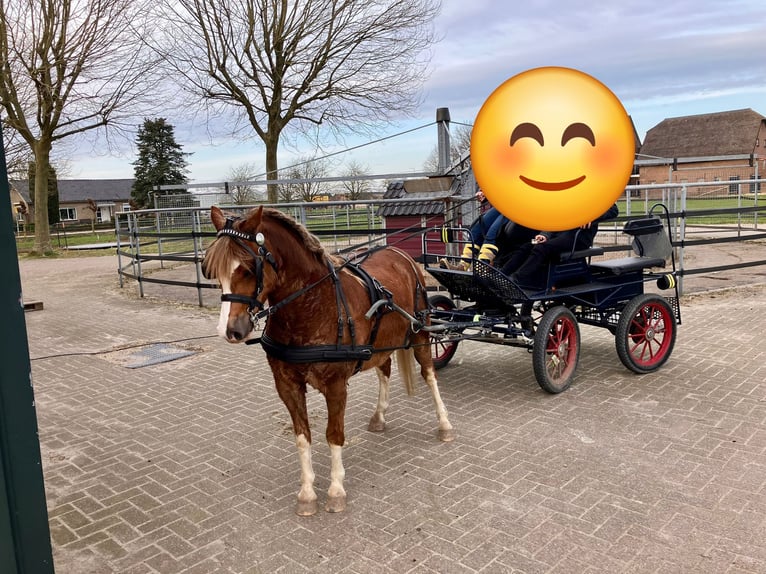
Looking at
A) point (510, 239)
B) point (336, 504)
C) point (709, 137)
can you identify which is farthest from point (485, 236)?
point (709, 137)

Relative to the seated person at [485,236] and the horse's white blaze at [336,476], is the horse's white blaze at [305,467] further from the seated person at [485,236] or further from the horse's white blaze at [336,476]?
the seated person at [485,236]

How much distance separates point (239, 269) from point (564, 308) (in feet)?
10.9

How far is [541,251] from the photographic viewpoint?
5195 mm

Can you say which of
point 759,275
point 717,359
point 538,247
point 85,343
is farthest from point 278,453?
point 759,275

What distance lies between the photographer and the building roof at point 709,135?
55844mm

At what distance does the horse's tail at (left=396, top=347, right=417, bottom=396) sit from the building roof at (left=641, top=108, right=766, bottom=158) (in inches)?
2289

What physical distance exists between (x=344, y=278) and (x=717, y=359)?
179 inches

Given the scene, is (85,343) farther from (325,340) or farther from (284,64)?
(284,64)

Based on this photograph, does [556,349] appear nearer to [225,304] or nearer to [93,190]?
[225,304]

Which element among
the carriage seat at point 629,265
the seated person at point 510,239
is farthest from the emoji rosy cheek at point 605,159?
the carriage seat at point 629,265

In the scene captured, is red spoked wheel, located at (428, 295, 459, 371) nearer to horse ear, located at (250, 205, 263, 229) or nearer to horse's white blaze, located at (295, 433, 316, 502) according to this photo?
horse's white blaze, located at (295, 433, 316, 502)

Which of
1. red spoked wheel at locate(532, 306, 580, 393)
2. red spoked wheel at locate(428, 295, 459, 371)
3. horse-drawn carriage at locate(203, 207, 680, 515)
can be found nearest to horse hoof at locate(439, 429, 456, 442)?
horse-drawn carriage at locate(203, 207, 680, 515)

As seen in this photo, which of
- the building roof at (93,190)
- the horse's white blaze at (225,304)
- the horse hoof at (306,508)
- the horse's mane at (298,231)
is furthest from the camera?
the building roof at (93,190)

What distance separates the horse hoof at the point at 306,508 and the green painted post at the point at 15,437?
4.91 ft
